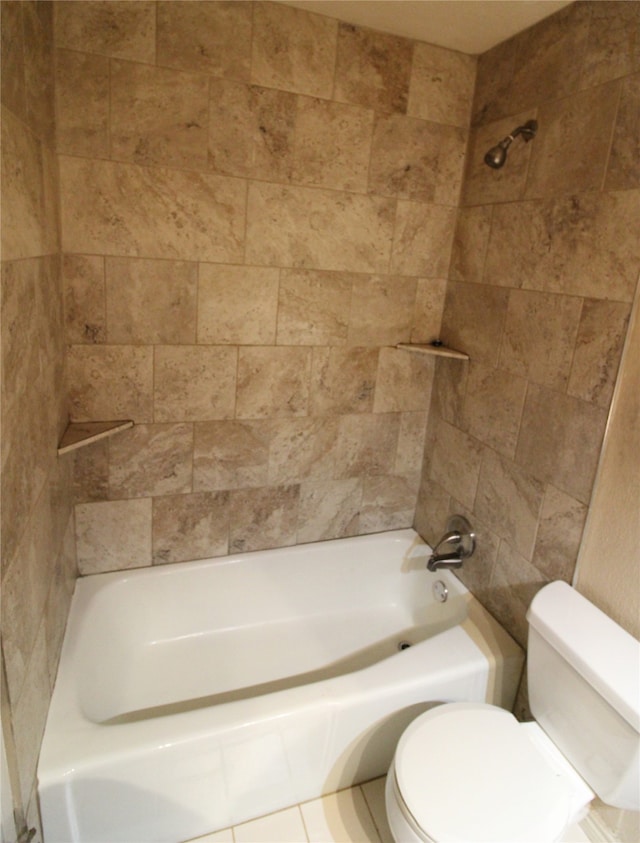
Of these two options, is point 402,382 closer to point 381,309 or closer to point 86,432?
point 381,309

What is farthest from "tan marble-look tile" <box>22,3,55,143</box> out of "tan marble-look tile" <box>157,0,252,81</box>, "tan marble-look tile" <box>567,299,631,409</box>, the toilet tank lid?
the toilet tank lid

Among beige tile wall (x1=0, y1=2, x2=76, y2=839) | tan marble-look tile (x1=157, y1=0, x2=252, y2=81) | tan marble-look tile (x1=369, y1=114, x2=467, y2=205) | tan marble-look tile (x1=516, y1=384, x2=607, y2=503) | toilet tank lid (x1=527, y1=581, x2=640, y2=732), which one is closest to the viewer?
beige tile wall (x1=0, y1=2, x2=76, y2=839)

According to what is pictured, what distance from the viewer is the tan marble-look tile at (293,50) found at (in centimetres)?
167

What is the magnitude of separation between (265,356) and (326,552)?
90cm

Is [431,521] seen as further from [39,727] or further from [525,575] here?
[39,727]

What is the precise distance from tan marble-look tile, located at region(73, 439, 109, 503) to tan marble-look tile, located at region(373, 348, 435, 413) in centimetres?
109

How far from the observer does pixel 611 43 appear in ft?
4.56

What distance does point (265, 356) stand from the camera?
195cm

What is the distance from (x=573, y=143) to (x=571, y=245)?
297 mm

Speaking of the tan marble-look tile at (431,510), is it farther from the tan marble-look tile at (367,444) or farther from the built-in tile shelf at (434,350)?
the built-in tile shelf at (434,350)

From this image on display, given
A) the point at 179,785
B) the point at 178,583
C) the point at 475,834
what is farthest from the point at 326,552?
the point at 475,834

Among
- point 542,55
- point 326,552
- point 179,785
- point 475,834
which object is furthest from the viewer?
point 326,552

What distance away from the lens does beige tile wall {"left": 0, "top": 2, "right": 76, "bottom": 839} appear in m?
1.00

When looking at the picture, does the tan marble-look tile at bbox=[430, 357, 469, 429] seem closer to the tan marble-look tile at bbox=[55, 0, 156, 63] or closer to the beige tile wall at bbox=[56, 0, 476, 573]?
the beige tile wall at bbox=[56, 0, 476, 573]
